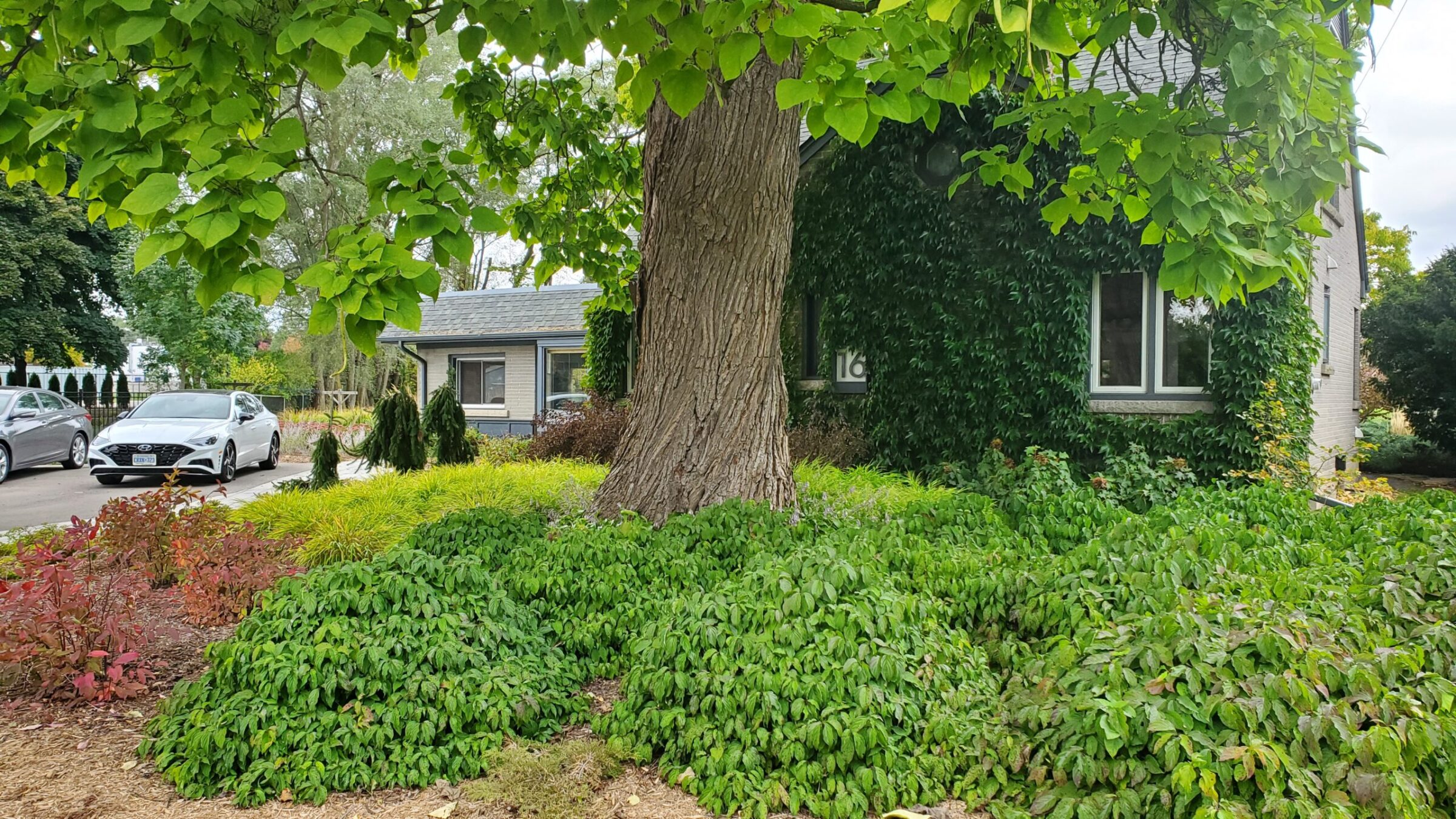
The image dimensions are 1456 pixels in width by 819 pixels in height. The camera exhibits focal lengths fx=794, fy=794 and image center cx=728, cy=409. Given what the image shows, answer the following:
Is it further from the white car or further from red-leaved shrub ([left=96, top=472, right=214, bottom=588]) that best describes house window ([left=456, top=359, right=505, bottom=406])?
red-leaved shrub ([left=96, top=472, right=214, bottom=588])

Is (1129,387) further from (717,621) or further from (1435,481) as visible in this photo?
(1435,481)

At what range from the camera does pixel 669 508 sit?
5934 millimetres

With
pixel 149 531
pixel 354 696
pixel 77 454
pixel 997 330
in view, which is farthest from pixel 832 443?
pixel 77 454

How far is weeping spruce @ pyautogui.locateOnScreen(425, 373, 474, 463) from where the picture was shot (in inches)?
463

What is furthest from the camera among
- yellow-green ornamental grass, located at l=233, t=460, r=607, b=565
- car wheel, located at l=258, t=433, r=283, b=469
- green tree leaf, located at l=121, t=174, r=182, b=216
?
car wheel, located at l=258, t=433, r=283, b=469

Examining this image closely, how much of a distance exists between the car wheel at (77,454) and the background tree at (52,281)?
8.32m

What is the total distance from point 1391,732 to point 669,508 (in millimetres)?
4297

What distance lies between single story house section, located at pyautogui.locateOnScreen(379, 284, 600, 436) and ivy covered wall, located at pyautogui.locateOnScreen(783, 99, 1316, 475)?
10243 mm

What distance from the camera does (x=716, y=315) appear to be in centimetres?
604

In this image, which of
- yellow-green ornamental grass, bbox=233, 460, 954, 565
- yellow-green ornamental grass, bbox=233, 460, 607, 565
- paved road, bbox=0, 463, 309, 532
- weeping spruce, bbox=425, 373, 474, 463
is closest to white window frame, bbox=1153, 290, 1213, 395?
yellow-green ornamental grass, bbox=233, 460, 954, 565

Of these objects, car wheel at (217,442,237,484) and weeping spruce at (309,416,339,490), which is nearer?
weeping spruce at (309,416,339,490)

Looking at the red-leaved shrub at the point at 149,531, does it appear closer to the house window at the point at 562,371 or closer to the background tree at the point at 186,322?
the house window at the point at 562,371

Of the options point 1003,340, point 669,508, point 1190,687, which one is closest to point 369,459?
point 669,508

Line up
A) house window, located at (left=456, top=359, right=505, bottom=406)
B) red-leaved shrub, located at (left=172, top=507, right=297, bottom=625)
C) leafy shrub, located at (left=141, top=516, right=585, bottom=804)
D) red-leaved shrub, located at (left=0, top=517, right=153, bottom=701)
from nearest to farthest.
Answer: leafy shrub, located at (left=141, top=516, right=585, bottom=804)
red-leaved shrub, located at (left=0, top=517, right=153, bottom=701)
red-leaved shrub, located at (left=172, top=507, right=297, bottom=625)
house window, located at (left=456, top=359, right=505, bottom=406)
